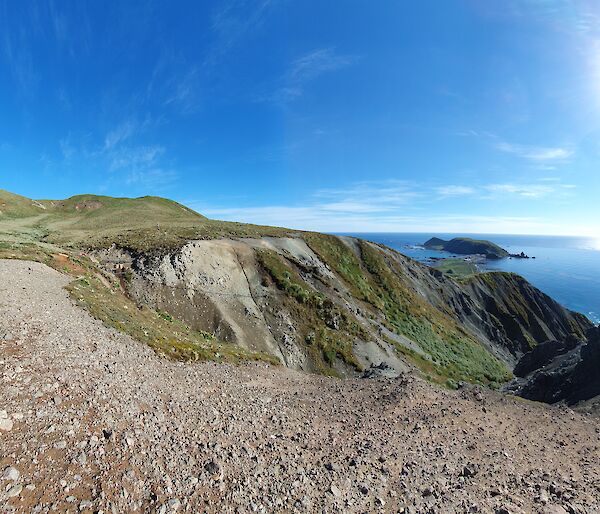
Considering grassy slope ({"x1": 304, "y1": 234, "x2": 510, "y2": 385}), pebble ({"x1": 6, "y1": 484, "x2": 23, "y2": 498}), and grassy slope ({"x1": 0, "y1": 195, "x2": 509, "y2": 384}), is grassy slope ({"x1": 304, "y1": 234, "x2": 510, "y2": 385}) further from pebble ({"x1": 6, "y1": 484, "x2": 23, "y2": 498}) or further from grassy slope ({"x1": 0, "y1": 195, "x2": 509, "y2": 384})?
pebble ({"x1": 6, "y1": 484, "x2": 23, "y2": 498})

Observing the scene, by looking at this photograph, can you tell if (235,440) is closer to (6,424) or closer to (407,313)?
(6,424)

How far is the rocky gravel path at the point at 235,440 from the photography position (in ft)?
29.6

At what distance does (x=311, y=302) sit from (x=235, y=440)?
109 ft

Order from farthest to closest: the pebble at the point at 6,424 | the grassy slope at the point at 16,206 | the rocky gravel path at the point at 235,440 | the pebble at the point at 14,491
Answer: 1. the grassy slope at the point at 16,206
2. the pebble at the point at 6,424
3. the rocky gravel path at the point at 235,440
4. the pebble at the point at 14,491

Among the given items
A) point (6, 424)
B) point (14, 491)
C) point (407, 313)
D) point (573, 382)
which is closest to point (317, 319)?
point (407, 313)

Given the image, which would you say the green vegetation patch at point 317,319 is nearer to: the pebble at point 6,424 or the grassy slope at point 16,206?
the pebble at point 6,424

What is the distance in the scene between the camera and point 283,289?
1788 inches

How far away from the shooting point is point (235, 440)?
12.4 meters

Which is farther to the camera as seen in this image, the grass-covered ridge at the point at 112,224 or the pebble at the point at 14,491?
the grass-covered ridge at the point at 112,224

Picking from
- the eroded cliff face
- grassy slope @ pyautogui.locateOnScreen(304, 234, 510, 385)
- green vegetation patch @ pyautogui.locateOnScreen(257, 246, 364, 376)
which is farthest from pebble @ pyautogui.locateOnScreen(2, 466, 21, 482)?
grassy slope @ pyautogui.locateOnScreen(304, 234, 510, 385)

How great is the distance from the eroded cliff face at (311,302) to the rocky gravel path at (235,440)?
16.7 m

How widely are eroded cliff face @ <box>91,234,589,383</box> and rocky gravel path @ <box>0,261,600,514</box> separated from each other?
54.7 feet

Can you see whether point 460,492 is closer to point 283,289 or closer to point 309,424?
point 309,424

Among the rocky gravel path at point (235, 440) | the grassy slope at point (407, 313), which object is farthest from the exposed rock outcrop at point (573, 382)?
the grassy slope at point (407, 313)
